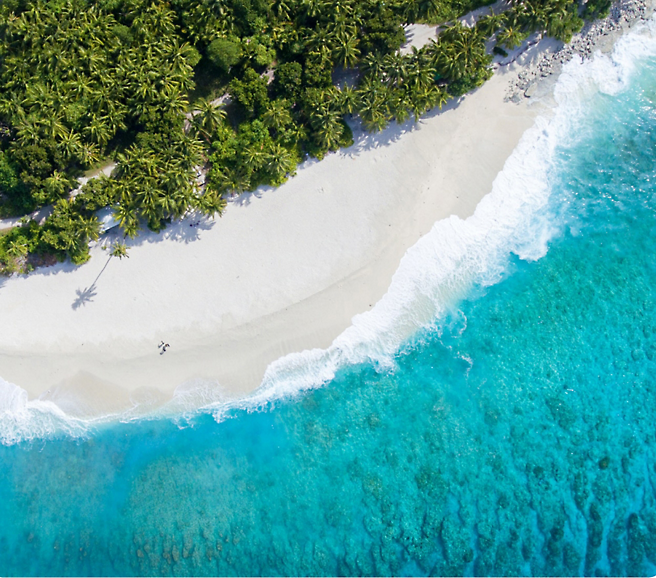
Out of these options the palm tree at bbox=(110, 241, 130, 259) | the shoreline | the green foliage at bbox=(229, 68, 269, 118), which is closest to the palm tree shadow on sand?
the shoreline

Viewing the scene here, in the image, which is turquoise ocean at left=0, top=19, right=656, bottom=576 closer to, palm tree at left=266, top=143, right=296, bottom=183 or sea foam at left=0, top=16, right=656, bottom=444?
sea foam at left=0, top=16, right=656, bottom=444

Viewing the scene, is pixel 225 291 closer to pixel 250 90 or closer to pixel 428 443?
pixel 250 90

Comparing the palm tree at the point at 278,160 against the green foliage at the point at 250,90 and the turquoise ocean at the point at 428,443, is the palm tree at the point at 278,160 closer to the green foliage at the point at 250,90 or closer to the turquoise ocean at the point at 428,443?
the green foliage at the point at 250,90

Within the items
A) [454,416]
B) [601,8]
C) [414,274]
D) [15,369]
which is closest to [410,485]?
[454,416]

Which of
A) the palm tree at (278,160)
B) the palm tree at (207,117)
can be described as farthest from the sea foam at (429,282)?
the palm tree at (207,117)

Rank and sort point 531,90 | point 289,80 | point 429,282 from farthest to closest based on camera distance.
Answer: point 531,90 < point 429,282 < point 289,80

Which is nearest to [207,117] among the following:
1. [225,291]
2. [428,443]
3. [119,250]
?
[119,250]
